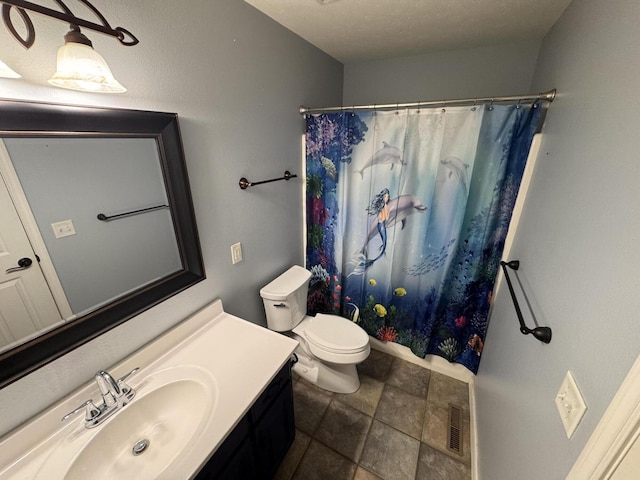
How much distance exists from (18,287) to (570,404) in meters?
1.58

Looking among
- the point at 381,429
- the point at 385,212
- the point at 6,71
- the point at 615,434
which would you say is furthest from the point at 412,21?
the point at 381,429

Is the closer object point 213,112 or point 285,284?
point 213,112

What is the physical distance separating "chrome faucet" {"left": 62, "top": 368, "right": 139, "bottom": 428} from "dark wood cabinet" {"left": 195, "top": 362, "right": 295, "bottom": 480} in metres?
0.38

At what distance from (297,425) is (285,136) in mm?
1821

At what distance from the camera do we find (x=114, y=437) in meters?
0.87

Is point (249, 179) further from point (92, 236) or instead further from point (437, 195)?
point (437, 195)

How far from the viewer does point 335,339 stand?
64.9 inches

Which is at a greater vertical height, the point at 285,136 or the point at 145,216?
the point at 285,136

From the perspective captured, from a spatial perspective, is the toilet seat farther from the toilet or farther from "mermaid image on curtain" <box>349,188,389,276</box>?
"mermaid image on curtain" <box>349,188,389,276</box>

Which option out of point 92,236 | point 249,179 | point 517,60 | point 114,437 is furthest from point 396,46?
point 114,437

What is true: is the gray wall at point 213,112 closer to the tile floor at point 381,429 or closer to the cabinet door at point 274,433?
the cabinet door at point 274,433

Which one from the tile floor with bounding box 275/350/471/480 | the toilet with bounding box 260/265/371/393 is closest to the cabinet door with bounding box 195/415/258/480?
the tile floor with bounding box 275/350/471/480

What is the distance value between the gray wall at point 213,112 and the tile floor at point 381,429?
80 cm

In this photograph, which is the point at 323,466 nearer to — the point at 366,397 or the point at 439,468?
the point at 366,397
